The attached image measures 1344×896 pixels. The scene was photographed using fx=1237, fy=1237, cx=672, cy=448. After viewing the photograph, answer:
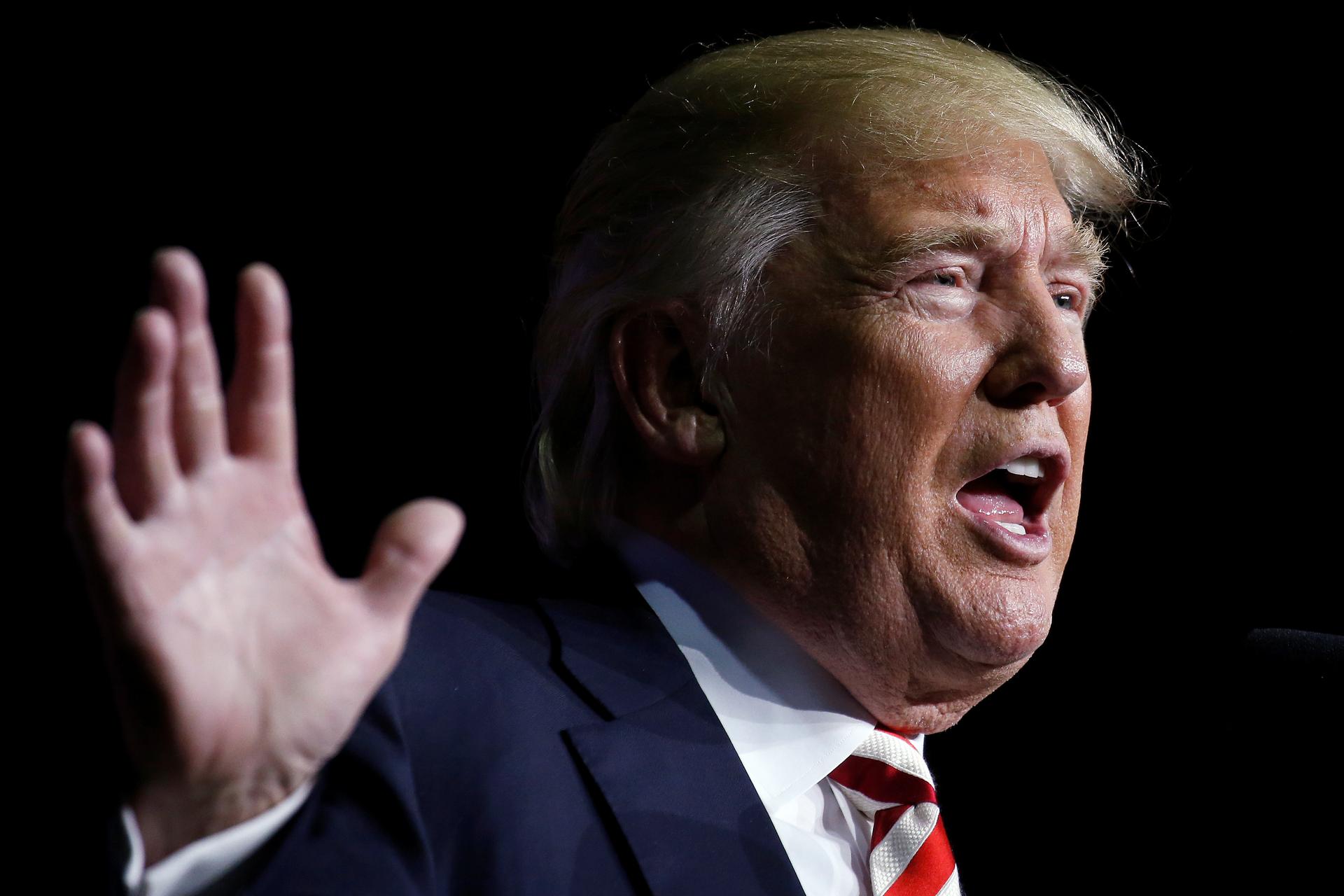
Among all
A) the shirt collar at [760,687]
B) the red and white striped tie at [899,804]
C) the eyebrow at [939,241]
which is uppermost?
the eyebrow at [939,241]

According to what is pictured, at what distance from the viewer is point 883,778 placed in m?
1.66

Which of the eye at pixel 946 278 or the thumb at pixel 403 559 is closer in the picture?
the thumb at pixel 403 559

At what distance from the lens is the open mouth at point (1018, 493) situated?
1.67 m

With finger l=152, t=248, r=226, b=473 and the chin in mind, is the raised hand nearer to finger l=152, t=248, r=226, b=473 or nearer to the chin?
finger l=152, t=248, r=226, b=473

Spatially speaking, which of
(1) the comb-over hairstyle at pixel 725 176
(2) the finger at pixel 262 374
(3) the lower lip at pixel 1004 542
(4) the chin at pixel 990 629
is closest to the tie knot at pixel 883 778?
(4) the chin at pixel 990 629

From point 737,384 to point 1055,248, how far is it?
19.9 inches

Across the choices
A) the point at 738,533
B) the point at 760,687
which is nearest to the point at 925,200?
the point at 738,533

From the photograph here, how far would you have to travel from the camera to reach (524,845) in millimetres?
1323

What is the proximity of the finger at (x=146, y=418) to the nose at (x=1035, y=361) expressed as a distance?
1.08 metres

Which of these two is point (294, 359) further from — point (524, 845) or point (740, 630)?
point (524, 845)

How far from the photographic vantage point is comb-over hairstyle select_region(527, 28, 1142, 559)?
1722mm

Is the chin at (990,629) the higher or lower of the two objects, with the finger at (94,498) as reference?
lower

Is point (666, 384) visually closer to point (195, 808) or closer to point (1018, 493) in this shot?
point (1018, 493)

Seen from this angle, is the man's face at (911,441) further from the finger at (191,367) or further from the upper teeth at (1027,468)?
the finger at (191,367)
